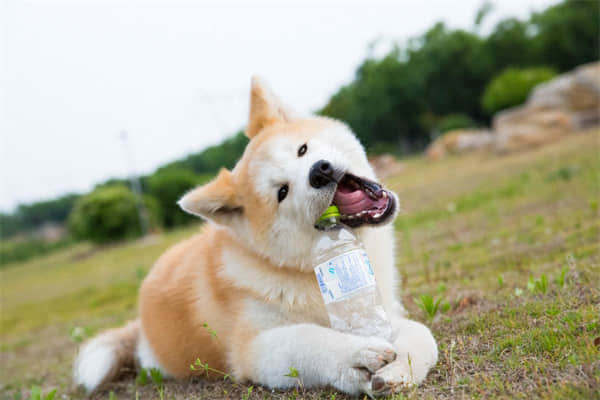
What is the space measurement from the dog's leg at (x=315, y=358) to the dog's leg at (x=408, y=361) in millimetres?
42

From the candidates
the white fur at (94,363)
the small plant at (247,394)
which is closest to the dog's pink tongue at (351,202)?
the small plant at (247,394)

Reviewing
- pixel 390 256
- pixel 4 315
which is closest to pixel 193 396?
pixel 390 256

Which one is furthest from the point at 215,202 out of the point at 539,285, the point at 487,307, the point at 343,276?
the point at 539,285

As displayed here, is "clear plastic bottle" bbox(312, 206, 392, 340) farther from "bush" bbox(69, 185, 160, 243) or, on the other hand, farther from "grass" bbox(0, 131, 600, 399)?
"bush" bbox(69, 185, 160, 243)

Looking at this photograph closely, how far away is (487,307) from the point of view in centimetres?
302

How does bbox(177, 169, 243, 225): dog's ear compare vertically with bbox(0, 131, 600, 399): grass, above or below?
above

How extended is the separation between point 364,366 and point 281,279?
2.39 ft

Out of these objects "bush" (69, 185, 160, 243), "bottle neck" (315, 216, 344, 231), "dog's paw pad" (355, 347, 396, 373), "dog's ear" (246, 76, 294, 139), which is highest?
"dog's ear" (246, 76, 294, 139)

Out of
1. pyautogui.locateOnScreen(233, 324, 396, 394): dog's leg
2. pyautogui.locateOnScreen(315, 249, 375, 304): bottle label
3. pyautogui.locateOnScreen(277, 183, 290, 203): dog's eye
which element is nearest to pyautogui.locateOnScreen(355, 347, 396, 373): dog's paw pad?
pyautogui.locateOnScreen(233, 324, 396, 394): dog's leg

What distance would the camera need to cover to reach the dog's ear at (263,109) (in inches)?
128

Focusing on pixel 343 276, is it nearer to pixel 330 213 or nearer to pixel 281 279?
pixel 330 213

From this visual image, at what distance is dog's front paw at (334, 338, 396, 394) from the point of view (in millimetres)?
2035

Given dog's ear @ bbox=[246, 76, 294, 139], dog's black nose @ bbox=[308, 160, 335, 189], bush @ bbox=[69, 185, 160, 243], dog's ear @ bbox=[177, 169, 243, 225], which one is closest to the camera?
dog's black nose @ bbox=[308, 160, 335, 189]

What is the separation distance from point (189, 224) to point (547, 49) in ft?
94.4
